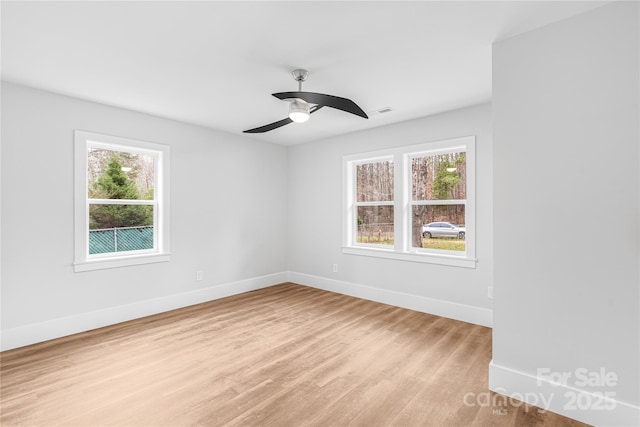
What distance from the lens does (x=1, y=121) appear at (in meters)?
2.96

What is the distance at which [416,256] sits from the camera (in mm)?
4195

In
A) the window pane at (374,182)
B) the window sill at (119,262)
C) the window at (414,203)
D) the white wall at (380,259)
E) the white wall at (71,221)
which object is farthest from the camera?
the window pane at (374,182)

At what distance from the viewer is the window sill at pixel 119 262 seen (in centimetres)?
346

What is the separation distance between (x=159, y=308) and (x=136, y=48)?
3.14 meters

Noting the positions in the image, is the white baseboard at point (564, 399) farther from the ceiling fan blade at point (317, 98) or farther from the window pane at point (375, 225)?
the window pane at point (375, 225)

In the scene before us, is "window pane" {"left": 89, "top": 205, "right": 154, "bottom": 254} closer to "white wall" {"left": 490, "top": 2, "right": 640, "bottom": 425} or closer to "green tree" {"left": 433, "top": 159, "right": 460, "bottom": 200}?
"green tree" {"left": 433, "top": 159, "right": 460, "bottom": 200}

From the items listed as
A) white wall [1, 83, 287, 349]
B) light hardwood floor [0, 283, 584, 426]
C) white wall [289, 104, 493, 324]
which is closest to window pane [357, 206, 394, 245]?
white wall [289, 104, 493, 324]

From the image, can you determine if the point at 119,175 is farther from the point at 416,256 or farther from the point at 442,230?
the point at 442,230

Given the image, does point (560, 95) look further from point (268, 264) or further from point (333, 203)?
point (268, 264)

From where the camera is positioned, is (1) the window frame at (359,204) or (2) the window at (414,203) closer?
(2) the window at (414,203)

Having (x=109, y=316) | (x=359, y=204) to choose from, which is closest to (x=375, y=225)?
(x=359, y=204)

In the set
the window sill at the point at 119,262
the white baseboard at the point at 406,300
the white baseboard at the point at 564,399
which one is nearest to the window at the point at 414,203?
the white baseboard at the point at 406,300

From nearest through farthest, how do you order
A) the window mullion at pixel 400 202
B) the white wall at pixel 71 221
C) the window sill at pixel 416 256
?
the white wall at pixel 71 221, the window sill at pixel 416 256, the window mullion at pixel 400 202

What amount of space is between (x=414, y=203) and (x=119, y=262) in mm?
3855
